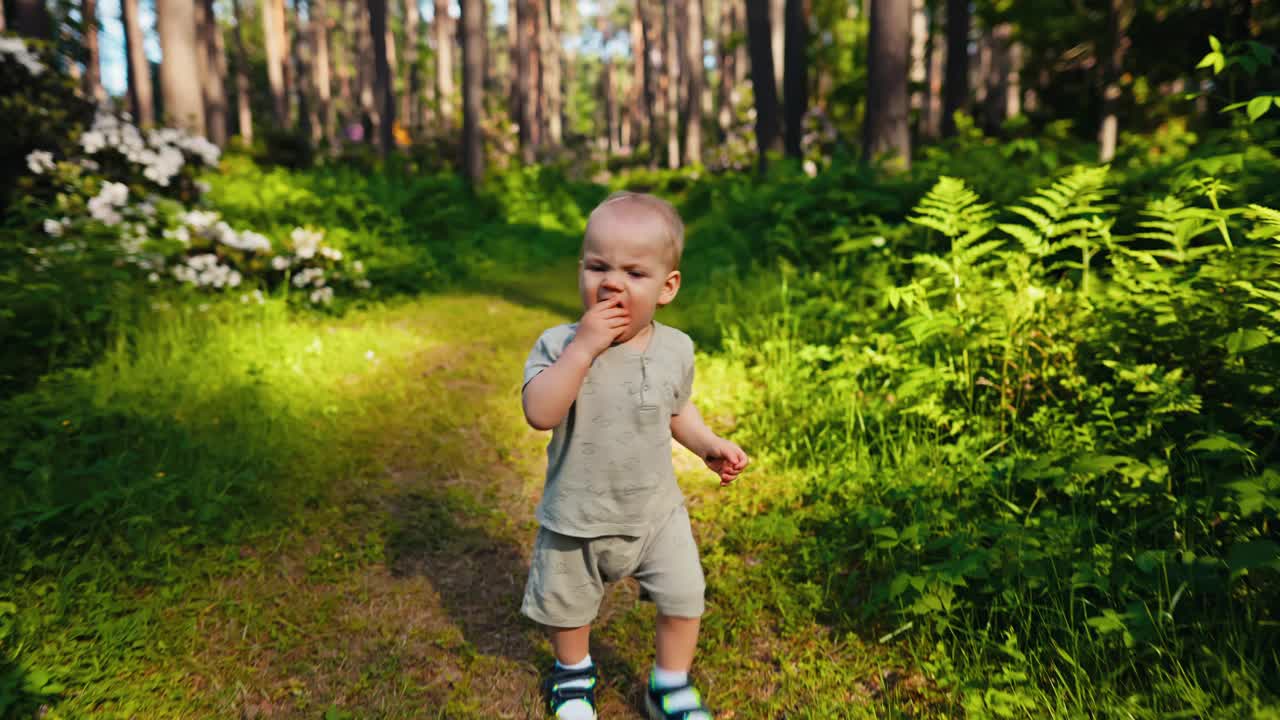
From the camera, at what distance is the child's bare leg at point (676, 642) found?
2283 millimetres

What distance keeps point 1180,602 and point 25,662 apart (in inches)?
145

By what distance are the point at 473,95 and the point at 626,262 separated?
13.8 m

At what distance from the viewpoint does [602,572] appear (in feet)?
7.44

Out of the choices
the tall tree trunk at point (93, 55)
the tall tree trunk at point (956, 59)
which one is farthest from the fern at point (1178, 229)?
the tall tree trunk at point (93, 55)

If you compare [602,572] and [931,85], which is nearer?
[602,572]

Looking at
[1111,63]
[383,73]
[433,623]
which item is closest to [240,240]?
[433,623]

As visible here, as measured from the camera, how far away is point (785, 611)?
285cm

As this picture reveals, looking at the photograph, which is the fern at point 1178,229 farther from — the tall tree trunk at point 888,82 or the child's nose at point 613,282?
the tall tree trunk at point 888,82

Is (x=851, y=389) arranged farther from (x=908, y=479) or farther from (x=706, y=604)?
(x=706, y=604)

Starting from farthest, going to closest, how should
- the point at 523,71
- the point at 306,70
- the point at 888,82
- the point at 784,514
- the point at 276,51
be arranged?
the point at 306,70
the point at 276,51
the point at 523,71
the point at 888,82
the point at 784,514

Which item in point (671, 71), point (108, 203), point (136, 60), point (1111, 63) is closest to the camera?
point (108, 203)

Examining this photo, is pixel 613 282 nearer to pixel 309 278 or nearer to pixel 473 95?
pixel 309 278

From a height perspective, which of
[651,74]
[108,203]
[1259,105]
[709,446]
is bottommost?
[709,446]

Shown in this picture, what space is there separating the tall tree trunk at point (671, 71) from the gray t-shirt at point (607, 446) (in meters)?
28.6
